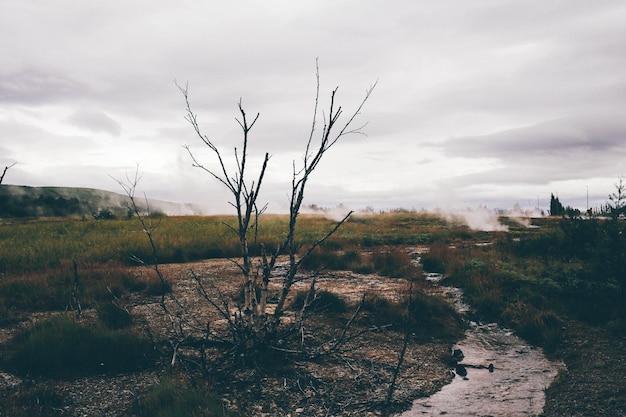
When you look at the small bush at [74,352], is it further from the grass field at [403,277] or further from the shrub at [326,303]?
the shrub at [326,303]

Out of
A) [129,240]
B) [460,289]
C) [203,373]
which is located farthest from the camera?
[129,240]

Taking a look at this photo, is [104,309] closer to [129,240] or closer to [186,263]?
[186,263]

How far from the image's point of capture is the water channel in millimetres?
5695

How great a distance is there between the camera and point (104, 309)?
27.3 feet

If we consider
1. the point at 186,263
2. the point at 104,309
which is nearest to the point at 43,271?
the point at 186,263

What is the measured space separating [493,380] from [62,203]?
6374 cm

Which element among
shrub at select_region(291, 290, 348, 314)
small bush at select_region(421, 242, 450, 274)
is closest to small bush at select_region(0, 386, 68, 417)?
shrub at select_region(291, 290, 348, 314)

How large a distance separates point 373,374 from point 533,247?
37.7ft

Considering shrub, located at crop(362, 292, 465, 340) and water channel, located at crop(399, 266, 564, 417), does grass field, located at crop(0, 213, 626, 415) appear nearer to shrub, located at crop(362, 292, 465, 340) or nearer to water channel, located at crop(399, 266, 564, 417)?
shrub, located at crop(362, 292, 465, 340)

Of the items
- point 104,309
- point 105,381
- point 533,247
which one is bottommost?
point 105,381

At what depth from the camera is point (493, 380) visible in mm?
6660

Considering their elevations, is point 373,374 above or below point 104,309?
below

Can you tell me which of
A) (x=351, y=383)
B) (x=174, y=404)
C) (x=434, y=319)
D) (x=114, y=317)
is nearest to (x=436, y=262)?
(x=434, y=319)

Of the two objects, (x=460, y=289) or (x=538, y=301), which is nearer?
(x=538, y=301)
